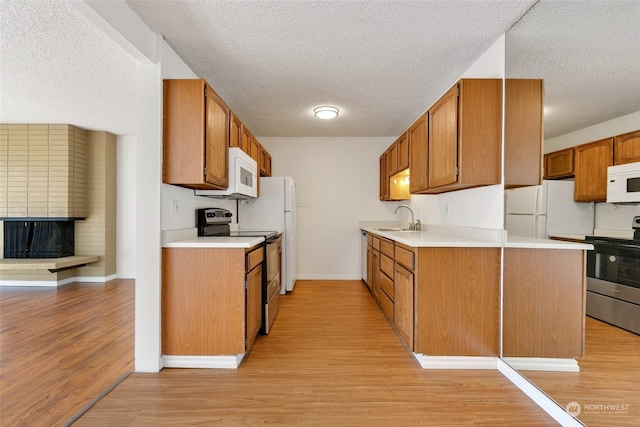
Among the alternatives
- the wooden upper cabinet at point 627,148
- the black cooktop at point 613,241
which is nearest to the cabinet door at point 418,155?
the black cooktop at point 613,241

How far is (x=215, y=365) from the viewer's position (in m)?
2.08

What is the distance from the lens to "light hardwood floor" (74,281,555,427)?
1566 millimetres

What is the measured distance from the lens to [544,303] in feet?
6.40

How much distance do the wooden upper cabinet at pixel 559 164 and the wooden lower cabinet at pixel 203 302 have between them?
6.81 feet

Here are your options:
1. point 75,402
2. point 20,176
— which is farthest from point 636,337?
point 20,176

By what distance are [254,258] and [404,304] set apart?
4.18ft

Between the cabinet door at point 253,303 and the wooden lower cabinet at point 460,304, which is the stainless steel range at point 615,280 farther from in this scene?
the cabinet door at point 253,303

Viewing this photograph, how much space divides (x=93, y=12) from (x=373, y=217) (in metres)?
4.10

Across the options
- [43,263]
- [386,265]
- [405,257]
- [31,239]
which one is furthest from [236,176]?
[31,239]

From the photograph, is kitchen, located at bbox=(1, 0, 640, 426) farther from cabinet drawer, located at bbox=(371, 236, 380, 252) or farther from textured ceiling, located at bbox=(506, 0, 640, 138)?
textured ceiling, located at bbox=(506, 0, 640, 138)

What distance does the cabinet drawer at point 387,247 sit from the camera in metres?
2.79

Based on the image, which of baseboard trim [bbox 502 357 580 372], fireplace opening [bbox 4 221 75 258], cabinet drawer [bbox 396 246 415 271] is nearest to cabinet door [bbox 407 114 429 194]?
cabinet drawer [bbox 396 246 415 271]

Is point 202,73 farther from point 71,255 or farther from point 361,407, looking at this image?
point 71,255

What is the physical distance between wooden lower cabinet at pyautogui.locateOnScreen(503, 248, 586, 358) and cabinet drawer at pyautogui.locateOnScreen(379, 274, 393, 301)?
974 millimetres
